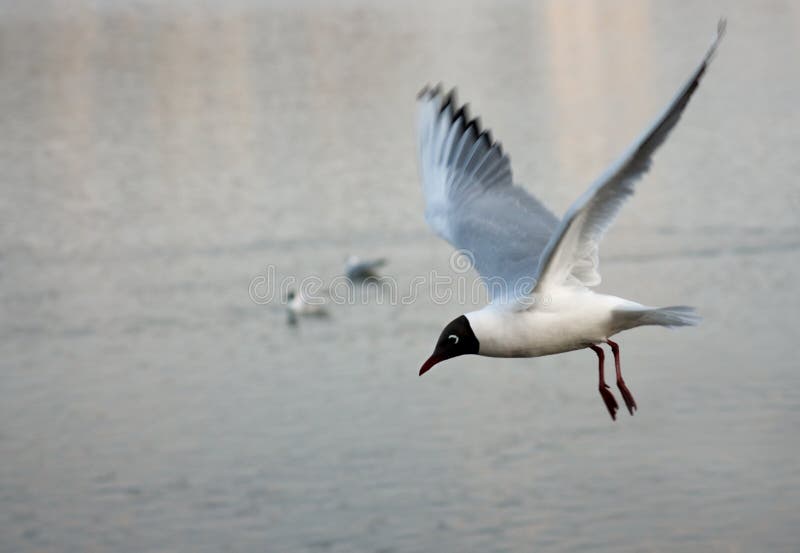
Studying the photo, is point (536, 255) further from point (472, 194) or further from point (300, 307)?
point (300, 307)

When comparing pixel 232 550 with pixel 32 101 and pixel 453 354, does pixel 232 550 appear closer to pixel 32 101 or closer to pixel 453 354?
pixel 453 354

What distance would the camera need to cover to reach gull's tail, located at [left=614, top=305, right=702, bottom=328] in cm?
673

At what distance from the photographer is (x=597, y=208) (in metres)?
6.66

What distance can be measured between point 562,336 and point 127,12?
48984 millimetres

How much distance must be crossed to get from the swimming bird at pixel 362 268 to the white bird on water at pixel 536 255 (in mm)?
8991

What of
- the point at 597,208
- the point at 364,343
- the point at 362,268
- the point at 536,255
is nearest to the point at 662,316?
the point at 597,208

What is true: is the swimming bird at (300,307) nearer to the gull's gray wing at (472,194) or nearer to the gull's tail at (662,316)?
the gull's gray wing at (472,194)

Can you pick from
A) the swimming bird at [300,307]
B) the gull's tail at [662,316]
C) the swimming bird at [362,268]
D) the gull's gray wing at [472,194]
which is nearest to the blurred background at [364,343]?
the swimming bird at [300,307]

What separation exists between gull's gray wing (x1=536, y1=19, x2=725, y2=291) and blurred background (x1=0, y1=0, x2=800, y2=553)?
200 inches

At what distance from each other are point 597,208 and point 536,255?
0.93 m

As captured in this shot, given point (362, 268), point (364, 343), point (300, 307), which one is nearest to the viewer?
point (364, 343)

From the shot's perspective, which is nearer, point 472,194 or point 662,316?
point 662,316

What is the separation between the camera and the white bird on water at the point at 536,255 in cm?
639

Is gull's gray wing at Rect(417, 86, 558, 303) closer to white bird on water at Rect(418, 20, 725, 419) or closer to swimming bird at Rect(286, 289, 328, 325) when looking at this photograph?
white bird on water at Rect(418, 20, 725, 419)
